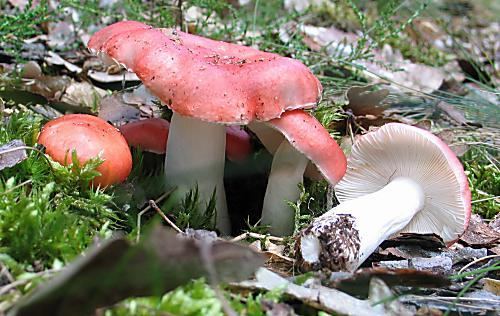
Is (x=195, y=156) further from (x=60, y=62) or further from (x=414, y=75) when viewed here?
(x=414, y=75)

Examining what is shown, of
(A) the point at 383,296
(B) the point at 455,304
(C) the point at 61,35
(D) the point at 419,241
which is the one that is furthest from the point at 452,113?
(C) the point at 61,35

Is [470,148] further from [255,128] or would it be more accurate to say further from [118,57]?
[118,57]

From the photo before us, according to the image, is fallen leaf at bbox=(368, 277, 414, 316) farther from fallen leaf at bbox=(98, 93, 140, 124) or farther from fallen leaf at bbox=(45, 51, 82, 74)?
fallen leaf at bbox=(45, 51, 82, 74)

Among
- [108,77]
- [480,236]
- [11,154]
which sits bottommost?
[480,236]

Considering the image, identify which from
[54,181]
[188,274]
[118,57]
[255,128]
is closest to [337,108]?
[255,128]

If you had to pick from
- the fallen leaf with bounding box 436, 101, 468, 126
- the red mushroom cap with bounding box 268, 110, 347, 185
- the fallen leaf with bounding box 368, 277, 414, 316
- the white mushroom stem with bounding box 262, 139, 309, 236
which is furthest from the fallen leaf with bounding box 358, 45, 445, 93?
the fallen leaf with bounding box 368, 277, 414, 316

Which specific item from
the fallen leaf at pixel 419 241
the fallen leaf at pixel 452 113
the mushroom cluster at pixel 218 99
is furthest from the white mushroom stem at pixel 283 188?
the fallen leaf at pixel 452 113
